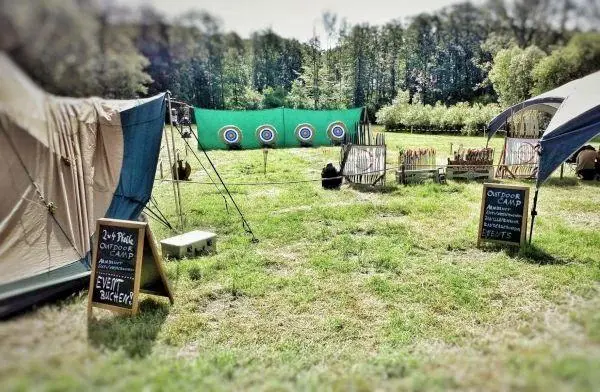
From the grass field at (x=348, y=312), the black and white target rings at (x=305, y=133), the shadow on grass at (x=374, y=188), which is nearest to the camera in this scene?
the grass field at (x=348, y=312)

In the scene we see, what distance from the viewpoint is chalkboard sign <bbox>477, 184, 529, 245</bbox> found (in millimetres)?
6133

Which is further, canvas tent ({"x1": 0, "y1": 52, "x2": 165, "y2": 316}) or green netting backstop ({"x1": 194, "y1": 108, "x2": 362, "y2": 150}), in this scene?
green netting backstop ({"x1": 194, "y1": 108, "x2": 362, "y2": 150})

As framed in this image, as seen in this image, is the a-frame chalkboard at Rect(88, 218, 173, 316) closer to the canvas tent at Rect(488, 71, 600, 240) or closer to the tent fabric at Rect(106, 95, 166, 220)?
the tent fabric at Rect(106, 95, 166, 220)

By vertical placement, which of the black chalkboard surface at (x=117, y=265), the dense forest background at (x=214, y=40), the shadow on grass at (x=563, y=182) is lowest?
the black chalkboard surface at (x=117, y=265)

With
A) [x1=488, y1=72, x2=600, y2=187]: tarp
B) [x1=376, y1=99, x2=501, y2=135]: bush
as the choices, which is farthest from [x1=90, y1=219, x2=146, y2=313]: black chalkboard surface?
[x1=376, y1=99, x2=501, y2=135]: bush

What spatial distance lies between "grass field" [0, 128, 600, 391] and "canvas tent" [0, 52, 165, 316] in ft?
1.36

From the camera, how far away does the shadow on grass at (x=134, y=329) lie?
2.86 meters

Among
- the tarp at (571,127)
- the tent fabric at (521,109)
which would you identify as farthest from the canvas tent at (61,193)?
the tent fabric at (521,109)

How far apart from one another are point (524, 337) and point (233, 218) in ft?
21.0

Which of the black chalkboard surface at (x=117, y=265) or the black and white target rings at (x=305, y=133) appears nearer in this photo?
the black chalkboard surface at (x=117, y=265)

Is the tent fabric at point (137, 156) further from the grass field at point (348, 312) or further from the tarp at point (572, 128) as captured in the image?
the tarp at point (572, 128)

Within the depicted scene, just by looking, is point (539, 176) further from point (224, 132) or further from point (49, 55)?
point (224, 132)

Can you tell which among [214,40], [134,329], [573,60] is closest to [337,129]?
[134,329]

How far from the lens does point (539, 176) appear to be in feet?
19.5
